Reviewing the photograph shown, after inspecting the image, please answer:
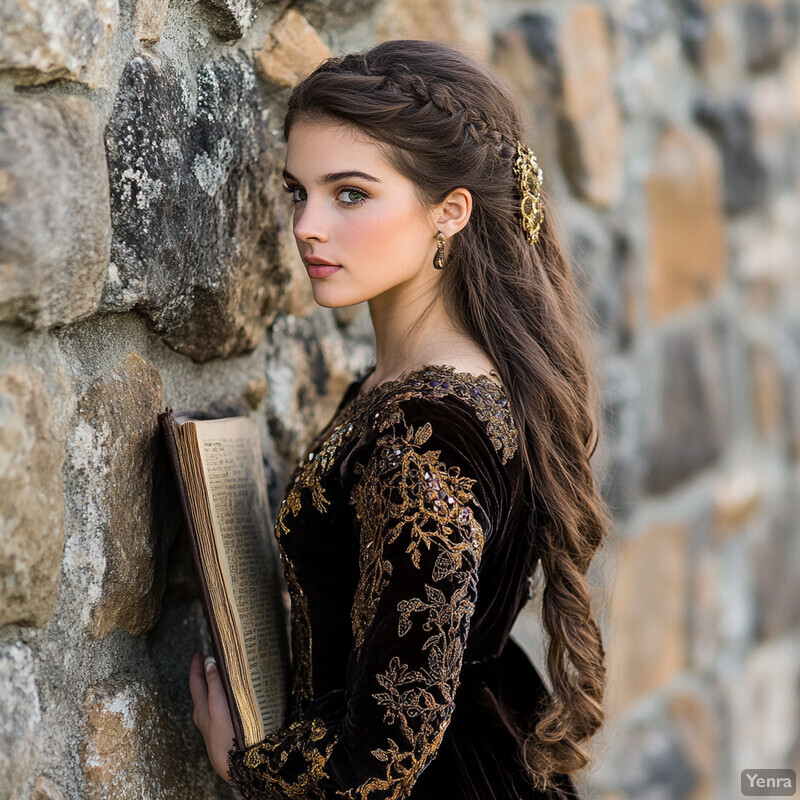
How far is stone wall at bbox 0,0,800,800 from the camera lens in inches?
31.1

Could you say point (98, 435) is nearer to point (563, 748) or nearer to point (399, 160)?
point (399, 160)

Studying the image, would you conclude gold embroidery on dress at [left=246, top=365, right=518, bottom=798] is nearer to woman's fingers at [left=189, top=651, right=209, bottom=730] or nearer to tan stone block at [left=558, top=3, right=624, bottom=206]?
woman's fingers at [left=189, top=651, right=209, bottom=730]

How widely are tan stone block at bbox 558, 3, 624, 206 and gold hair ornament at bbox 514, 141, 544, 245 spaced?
62 centimetres

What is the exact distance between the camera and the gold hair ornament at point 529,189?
3.99 ft

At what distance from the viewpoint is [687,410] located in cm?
219

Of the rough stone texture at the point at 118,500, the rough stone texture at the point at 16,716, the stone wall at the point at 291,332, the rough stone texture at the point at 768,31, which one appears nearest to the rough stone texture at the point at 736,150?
the stone wall at the point at 291,332

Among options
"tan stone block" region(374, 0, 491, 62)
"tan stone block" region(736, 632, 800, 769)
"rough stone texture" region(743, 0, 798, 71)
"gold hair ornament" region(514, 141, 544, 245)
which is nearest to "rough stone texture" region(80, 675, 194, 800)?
"gold hair ornament" region(514, 141, 544, 245)

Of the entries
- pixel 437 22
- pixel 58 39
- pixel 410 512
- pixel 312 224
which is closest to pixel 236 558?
pixel 410 512

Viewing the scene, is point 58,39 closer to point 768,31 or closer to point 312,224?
point 312,224

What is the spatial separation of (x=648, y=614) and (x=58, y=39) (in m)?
1.74

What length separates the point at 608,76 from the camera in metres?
1.89

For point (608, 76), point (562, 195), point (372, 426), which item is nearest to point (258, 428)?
point (372, 426)

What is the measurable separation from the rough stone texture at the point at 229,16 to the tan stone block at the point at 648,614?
128 cm

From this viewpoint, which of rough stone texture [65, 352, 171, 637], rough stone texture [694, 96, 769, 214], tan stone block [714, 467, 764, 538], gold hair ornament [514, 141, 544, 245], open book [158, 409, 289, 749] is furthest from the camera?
tan stone block [714, 467, 764, 538]
